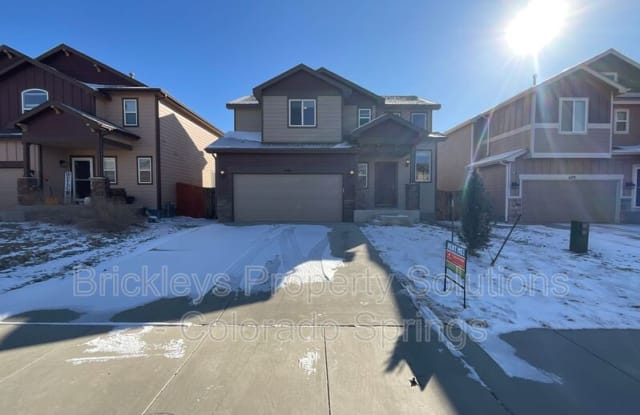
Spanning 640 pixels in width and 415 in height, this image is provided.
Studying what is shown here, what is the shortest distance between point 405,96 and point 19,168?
19812 mm

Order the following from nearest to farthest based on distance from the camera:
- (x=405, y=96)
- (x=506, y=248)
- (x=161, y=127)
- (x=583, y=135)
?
(x=506, y=248), (x=583, y=135), (x=161, y=127), (x=405, y=96)

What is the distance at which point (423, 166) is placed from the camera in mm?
15648

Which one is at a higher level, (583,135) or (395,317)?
(583,135)

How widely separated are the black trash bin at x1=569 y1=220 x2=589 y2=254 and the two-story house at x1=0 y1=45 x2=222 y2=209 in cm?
1581

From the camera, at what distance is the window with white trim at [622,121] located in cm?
1527

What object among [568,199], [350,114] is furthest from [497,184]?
[350,114]

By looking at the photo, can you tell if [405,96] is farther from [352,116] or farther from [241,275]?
[241,275]

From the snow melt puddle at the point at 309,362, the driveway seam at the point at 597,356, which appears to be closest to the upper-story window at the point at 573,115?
the driveway seam at the point at 597,356

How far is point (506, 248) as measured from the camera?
819 centimetres

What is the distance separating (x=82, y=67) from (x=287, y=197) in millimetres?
12855

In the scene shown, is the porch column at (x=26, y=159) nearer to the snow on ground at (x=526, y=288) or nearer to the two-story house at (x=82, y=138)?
the two-story house at (x=82, y=138)

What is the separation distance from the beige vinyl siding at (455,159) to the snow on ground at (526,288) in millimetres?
11412

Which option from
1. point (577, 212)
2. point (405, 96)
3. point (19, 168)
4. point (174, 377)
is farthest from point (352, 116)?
point (19, 168)

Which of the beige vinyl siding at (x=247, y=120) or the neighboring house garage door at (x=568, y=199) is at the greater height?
the beige vinyl siding at (x=247, y=120)
